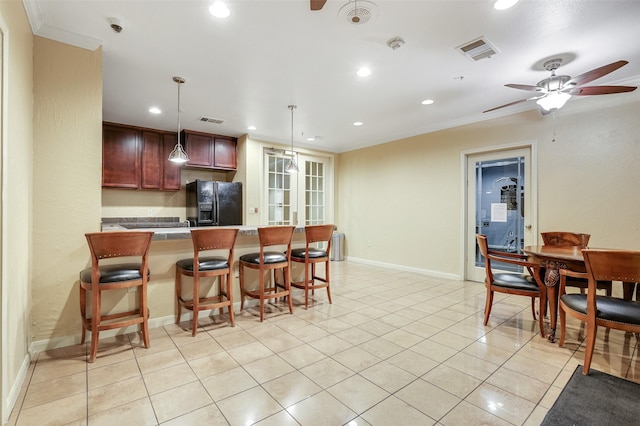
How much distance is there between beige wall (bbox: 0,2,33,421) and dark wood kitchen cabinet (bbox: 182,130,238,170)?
10.2 ft

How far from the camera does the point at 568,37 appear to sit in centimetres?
249

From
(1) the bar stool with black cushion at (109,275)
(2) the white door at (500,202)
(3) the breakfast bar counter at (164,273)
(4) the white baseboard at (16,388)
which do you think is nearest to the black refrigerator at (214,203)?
(3) the breakfast bar counter at (164,273)

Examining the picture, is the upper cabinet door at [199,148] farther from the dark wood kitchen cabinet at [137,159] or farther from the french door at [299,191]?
the french door at [299,191]

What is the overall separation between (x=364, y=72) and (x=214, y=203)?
3.57 m

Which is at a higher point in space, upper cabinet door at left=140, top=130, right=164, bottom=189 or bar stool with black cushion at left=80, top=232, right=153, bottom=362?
upper cabinet door at left=140, top=130, right=164, bottom=189

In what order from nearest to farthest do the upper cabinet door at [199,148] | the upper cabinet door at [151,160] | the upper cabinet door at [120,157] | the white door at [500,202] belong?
the white door at [500,202] < the upper cabinet door at [120,157] < the upper cabinet door at [151,160] < the upper cabinet door at [199,148]

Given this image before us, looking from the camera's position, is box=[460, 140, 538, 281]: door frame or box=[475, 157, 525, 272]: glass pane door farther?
box=[475, 157, 525, 272]: glass pane door

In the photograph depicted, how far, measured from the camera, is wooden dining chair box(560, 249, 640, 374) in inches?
77.4

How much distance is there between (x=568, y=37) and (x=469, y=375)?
2.89 meters

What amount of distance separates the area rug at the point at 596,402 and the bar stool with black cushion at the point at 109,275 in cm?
296

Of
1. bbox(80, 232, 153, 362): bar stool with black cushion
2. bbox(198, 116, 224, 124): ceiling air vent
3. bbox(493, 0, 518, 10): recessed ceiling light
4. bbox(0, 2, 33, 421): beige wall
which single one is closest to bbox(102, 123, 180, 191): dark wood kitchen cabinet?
bbox(198, 116, 224, 124): ceiling air vent

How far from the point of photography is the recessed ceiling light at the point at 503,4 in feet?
6.73

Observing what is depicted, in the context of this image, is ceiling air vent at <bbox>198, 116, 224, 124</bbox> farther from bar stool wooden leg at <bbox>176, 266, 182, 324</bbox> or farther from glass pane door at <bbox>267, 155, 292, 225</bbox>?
bar stool wooden leg at <bbox>176, 266, 182, 324</bbox>

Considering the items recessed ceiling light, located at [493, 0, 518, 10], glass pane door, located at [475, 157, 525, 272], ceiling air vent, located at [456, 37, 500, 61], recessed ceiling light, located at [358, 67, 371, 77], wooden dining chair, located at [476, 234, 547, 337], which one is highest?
recessed ceiling light, located at [358, 67, 371, 77]
